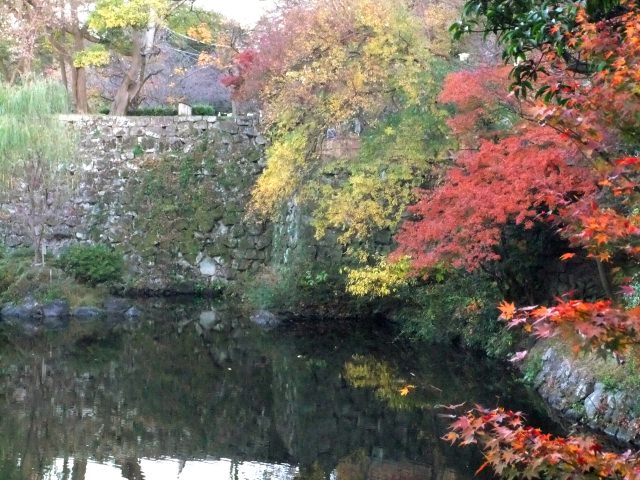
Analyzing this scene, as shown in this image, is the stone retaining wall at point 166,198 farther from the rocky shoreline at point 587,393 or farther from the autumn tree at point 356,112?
the rocky shoreline at point 587,393

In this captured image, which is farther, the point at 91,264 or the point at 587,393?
the point at 91,264

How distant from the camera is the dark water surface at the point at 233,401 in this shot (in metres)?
7.89

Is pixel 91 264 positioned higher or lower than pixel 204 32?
lower

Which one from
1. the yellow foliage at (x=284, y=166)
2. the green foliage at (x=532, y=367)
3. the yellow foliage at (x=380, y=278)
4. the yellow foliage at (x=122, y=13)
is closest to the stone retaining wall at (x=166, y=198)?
the yellow foliage at (x=122, y=13)

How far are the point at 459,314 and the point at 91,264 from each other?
7854 mm

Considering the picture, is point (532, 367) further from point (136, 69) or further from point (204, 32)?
point (204, 32)

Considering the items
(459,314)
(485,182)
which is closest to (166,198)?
(459,314)

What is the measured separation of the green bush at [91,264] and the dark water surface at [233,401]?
1943 millimetres

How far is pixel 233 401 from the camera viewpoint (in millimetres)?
10352

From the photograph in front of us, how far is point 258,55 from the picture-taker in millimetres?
16047

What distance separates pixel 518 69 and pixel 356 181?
7.79m

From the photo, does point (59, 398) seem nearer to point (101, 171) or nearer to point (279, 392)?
point (279, 392)

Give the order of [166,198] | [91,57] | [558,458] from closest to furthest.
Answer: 1. [558,458]
2. [166,198]
3. [91,57]

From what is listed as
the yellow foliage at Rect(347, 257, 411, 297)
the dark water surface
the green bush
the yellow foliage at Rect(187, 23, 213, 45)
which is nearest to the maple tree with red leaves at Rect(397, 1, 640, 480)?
the dark water surface
